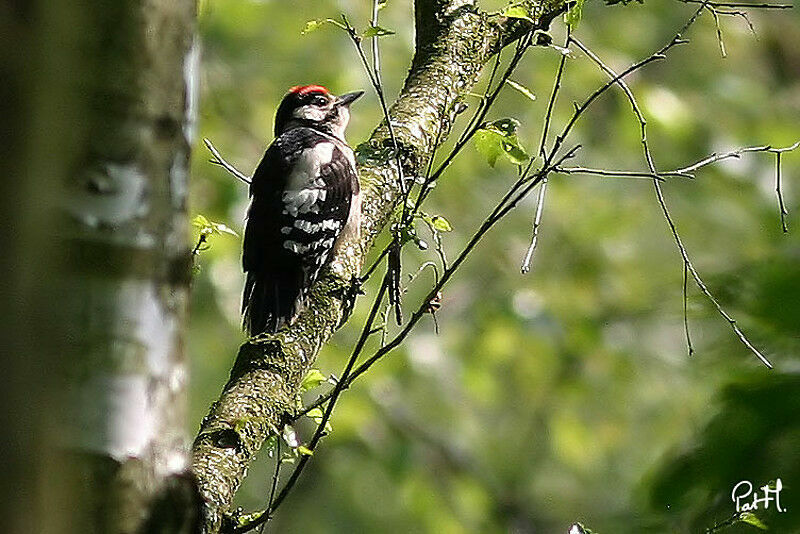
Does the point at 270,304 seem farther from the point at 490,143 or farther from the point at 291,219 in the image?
the point at 490,143

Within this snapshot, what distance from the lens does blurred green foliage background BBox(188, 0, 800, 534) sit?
8219mm

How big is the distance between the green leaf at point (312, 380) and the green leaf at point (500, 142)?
0.60 metres

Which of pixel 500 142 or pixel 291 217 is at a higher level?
pixel 291 217

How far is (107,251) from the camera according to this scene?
3.76ft

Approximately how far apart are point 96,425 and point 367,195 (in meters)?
2.19

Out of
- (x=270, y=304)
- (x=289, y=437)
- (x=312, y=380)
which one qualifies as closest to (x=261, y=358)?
(x=312, y=380)

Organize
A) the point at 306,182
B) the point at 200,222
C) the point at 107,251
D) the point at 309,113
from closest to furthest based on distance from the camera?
the point at 107,251, the point at 200,222, the point at 306,182, the point at 309,113

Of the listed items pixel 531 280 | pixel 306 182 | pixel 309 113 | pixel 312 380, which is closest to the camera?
pixel 312 380

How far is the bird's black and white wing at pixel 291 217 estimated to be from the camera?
403 centimetres

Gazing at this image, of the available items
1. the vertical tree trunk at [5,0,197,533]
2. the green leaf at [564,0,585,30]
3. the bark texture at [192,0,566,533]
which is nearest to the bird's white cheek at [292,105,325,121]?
the bark texture at [192,0,566,533]

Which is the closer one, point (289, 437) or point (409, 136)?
point (289, 437)

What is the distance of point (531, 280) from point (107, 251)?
871 centimetres

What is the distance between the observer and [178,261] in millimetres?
1237

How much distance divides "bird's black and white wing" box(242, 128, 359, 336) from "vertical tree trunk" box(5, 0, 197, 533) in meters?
2.51
